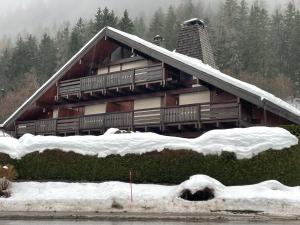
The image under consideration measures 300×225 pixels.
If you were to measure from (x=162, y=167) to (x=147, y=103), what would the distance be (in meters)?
10.1

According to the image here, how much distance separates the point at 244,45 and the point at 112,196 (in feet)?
188

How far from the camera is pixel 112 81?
2811 centimetres

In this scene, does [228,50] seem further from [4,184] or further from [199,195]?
[4,184]

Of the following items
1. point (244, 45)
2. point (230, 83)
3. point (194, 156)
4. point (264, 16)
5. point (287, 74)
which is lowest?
point (194, 156)

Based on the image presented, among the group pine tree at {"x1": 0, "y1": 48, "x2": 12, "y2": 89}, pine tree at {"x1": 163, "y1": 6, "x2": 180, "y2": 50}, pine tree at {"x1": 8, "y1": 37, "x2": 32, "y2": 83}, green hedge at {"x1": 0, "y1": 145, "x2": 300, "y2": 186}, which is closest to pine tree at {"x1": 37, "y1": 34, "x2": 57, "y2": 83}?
pine tree at {"x1": 8, "y1": 37, "x2": 32, "y2": 83}

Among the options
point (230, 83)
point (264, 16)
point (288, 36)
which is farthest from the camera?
point (264, 16)

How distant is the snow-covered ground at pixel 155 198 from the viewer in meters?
15.6

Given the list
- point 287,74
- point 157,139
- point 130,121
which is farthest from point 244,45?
point 157,139

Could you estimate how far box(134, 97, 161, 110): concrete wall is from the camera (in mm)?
27547

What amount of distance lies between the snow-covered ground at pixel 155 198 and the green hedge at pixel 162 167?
48 cm

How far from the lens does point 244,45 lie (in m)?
70.0

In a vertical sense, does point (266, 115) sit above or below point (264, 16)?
below

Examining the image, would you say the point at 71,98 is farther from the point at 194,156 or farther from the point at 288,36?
the point at 288,36

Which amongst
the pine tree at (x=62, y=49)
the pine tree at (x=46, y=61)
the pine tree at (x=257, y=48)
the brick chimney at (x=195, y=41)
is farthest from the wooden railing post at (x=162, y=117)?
the pine tree at (x=62, y=49)
